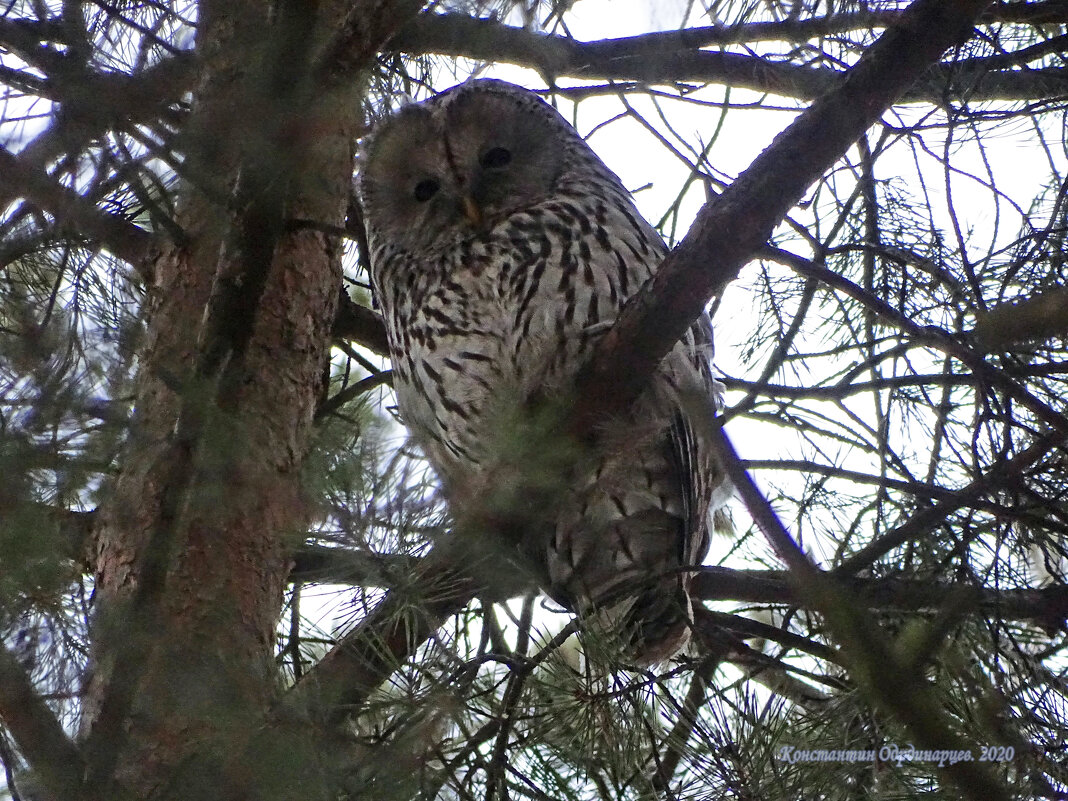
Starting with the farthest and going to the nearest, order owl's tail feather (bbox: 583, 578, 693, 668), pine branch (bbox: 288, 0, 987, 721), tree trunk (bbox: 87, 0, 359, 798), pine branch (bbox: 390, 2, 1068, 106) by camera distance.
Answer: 1. owl's tail feather (bbox: 583, 578, 693, 668)
2. pine branch (bbox: 390, 2, 1068, 106)
3. pine branch (bbox: 288, 0, 987, 721)
4. tree trunk (bbox: 87, 0, 359, 798)

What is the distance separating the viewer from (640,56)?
3.47 m

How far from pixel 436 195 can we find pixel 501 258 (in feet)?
1.57

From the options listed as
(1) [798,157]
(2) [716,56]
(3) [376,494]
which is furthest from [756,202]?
(2) [716,56]

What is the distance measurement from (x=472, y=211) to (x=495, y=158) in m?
0.34

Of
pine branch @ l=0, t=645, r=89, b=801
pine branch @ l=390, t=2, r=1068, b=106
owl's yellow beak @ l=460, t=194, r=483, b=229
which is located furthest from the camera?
owl's yellow beak @ l=460, t=194, r=483, b=229

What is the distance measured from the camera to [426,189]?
3.68 metres

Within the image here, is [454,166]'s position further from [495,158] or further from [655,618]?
[655,618]

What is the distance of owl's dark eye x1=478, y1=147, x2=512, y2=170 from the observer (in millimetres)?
3680

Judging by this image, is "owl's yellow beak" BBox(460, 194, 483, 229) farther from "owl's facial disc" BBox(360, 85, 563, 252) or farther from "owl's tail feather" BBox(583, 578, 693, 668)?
"owl's tail feather" BBox(583, 578, 693, 668)

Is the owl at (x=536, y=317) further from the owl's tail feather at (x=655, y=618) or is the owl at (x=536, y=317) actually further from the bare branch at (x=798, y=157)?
the bare branch at (x=798, y=157)

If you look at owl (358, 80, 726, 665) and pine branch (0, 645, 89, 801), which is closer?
pine branch (0, 645, 89, 801)

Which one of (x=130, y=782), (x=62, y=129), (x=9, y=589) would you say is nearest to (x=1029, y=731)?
(x=130, y=782)

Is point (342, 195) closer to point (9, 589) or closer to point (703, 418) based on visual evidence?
point (9, 589)

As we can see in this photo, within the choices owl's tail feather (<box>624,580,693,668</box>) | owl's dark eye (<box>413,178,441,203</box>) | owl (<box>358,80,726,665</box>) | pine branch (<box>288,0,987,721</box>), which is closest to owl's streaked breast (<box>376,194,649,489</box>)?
owl (<box>358,80,726,665</box>)
